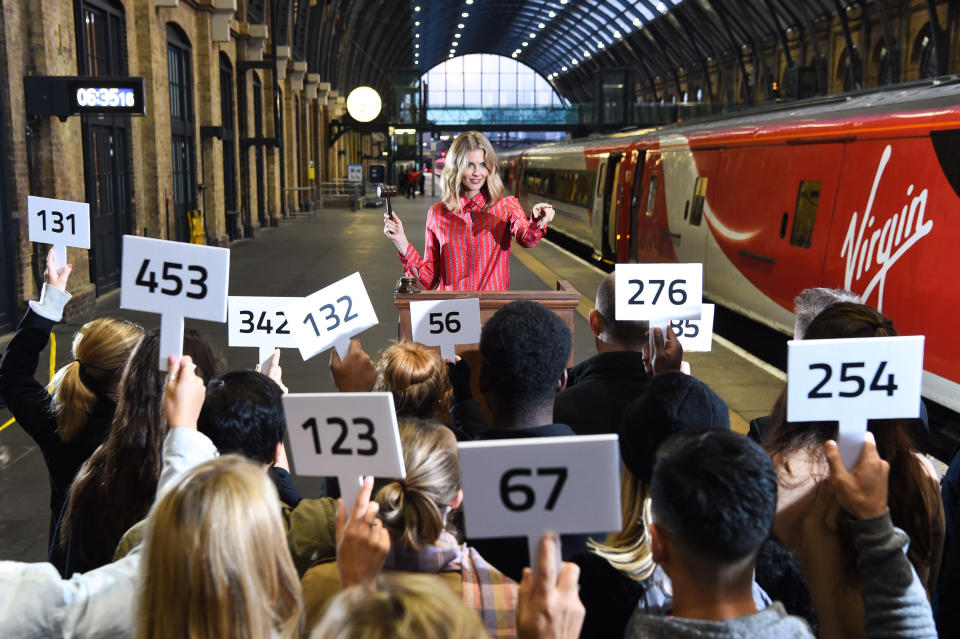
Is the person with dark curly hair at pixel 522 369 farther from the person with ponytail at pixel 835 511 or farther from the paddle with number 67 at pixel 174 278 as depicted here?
the paddle with number 67 at pixel 174 278

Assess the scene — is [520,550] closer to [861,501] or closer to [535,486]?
[535,486]

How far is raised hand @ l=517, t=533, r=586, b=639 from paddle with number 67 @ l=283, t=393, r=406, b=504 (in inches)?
28.6

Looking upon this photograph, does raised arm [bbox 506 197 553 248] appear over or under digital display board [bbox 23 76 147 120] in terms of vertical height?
under

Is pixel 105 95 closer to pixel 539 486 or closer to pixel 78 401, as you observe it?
pixel 78 401

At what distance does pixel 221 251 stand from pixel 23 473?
13.2 feet

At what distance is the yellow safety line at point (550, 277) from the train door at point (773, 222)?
1774mm

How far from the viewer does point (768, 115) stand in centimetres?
1186

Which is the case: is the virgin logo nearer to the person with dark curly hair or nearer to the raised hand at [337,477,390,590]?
the person with dark curly hair

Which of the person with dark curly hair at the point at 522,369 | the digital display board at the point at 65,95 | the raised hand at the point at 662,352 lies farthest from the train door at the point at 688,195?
the person with dark curly hair at the point at 522,369

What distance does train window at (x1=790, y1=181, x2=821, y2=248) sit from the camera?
31.5ft

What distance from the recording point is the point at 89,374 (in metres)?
3.42

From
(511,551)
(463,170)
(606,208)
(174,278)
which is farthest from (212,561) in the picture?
(606,208)

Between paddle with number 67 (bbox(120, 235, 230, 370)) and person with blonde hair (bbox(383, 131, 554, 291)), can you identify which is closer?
paddle with number 67 (bbox(120, 235, 230, 370))

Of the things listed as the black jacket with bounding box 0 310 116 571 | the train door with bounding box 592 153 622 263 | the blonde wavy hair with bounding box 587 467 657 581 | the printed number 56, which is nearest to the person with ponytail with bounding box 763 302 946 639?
the blonde wavy hair with bounding box 587 467 657 581
